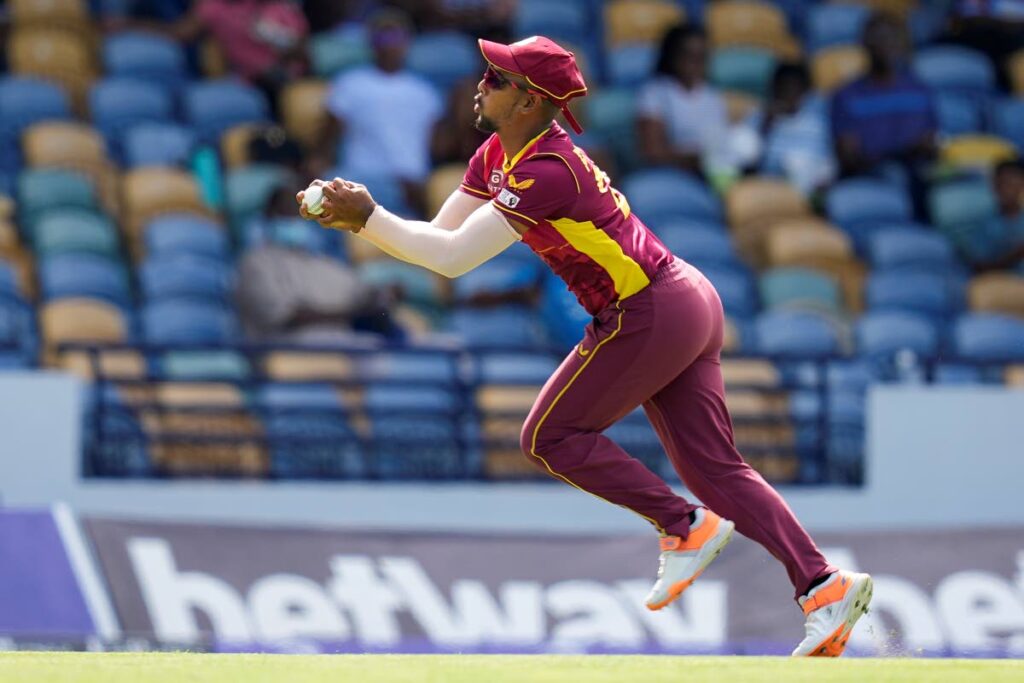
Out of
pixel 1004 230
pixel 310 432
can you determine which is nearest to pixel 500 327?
pixel 310 432

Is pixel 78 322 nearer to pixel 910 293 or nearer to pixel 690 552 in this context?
pixel 910 293

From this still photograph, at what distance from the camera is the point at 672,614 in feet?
31.0

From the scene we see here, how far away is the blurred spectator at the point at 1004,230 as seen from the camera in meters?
12.2

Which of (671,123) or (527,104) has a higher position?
(527,104)

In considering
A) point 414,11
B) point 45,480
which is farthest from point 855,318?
point 45,480

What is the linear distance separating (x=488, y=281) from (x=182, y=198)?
2.11 metres

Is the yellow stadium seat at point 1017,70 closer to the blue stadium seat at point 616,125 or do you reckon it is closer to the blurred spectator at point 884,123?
the blurred spectator at point 884,123

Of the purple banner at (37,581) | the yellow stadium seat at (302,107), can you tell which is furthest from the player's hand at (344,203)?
the yellow stadium seat at (302,107)

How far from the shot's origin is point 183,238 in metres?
11.5

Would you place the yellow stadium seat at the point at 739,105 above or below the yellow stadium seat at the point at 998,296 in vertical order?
above

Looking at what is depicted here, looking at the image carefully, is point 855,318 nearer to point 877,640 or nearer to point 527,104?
point 877,640

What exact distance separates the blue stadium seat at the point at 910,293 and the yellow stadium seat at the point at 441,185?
9.28 ft

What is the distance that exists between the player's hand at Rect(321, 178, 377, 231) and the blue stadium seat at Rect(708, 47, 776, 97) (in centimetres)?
824

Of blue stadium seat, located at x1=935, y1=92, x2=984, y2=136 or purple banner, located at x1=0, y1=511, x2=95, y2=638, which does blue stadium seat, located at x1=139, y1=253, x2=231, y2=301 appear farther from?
blue stadium seat, located at x1=935, y1=92, x2=984, y2=136
